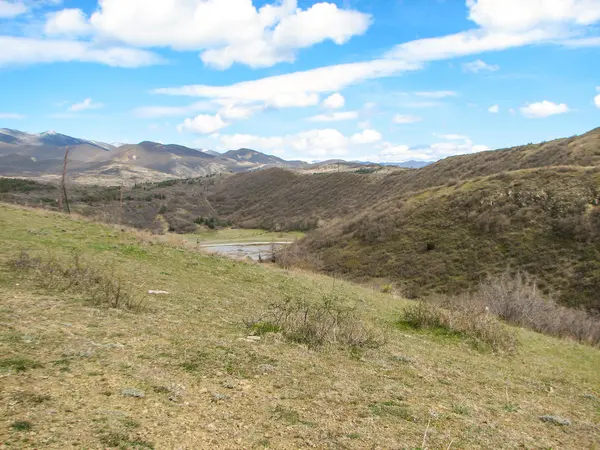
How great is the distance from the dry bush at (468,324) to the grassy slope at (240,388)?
80 cm

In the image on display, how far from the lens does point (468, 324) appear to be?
1224 cm

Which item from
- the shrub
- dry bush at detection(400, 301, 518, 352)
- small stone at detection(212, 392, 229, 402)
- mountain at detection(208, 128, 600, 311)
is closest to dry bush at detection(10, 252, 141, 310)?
small stone at detection(212, 392, 229, 402)

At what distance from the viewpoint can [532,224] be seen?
38406 millimetres

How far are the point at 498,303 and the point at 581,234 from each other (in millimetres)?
19309

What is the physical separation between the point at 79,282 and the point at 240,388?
6236mm

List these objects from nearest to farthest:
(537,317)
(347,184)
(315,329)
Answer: (315,329) < (537,317) < (347,184)

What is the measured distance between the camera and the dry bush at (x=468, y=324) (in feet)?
38.2

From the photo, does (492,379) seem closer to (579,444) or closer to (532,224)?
(579,444)

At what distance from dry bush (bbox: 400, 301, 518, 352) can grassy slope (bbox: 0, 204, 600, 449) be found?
802 millimetres

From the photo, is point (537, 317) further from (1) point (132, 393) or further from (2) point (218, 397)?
(1) point (132, 393)

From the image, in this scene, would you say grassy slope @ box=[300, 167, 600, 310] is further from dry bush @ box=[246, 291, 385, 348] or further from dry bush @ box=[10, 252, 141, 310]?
dry bush @ box=[10, 252, 141, 310]

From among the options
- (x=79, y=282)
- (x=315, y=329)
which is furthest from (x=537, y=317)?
(x=79, y=282)

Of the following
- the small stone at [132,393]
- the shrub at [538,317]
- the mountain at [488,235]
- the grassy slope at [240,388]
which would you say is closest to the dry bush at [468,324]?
the grassy slope at [240,388]

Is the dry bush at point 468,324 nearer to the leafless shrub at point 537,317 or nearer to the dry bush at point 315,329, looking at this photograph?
the dry bush at point 315,329
